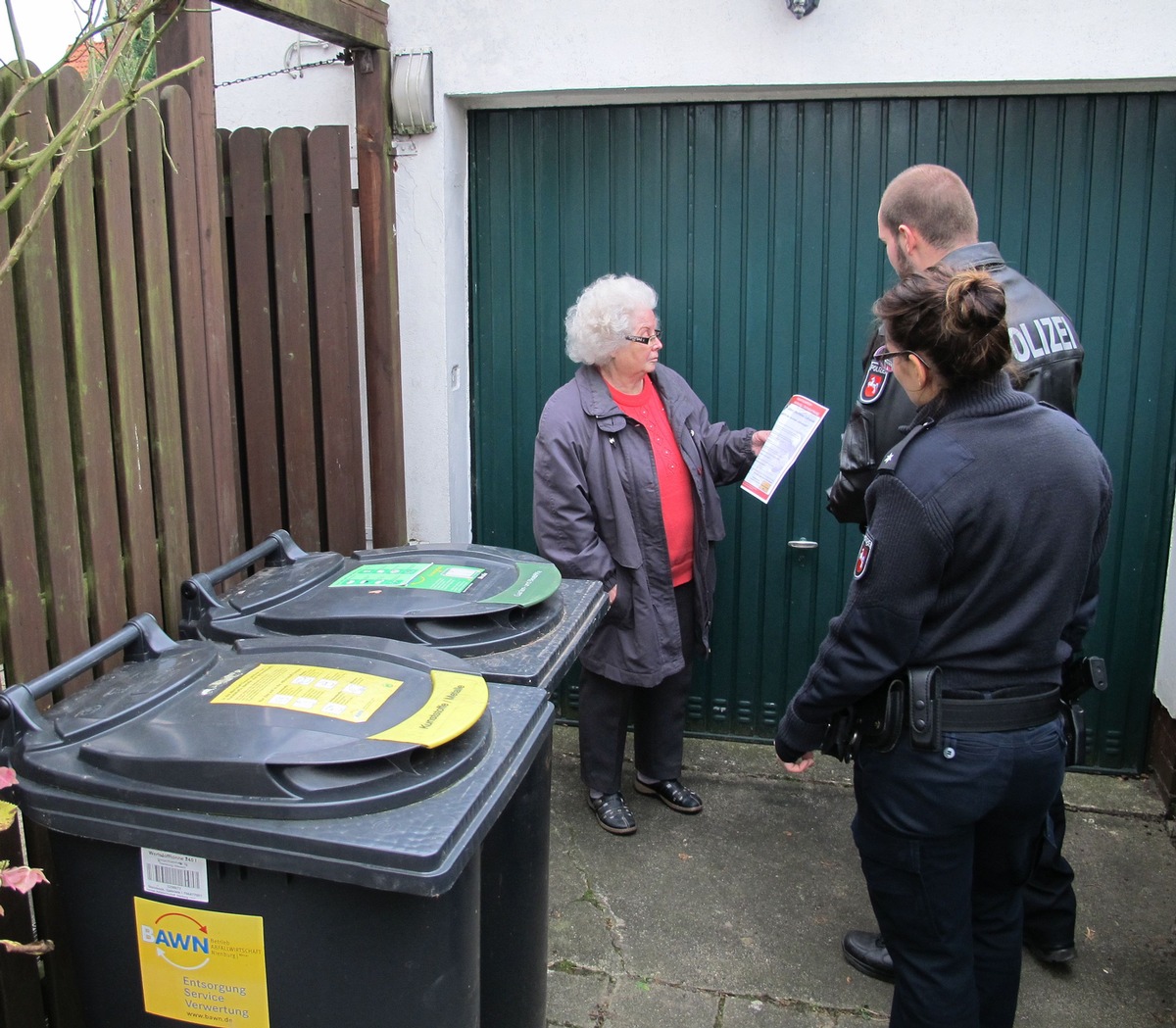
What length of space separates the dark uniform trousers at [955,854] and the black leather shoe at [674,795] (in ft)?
5.04

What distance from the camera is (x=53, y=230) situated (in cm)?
240

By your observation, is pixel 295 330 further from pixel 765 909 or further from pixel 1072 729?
pixel 1072 729

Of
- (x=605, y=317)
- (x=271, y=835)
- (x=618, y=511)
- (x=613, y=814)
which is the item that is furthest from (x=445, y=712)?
(x=613, y=814)

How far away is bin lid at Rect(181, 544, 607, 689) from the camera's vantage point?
2445 mm

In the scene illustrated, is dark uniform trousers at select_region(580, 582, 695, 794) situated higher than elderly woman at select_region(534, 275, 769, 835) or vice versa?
elderly woman at select_region(534, 275, 769, 835)

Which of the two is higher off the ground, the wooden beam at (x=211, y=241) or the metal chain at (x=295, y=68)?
the metal chain at (x=295, y=68)

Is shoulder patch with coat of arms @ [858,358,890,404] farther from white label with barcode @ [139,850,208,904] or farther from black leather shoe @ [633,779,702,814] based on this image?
white label with barcode @ [139,850,208,904]

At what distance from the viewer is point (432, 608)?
2.48m

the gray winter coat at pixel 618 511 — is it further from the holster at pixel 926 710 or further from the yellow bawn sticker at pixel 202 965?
the yellow bawn sticker at pixel 202 965

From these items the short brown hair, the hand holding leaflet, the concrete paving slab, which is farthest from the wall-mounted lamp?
the concrete paving slab

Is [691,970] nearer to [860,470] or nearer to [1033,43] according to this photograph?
[860,470]

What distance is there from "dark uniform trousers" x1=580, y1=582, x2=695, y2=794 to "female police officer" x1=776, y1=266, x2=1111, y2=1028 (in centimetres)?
146

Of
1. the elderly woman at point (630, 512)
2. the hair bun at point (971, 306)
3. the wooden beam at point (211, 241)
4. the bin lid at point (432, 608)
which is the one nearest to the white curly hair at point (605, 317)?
the elderly woman at point (630, 512)

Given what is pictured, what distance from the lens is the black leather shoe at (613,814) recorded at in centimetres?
395
